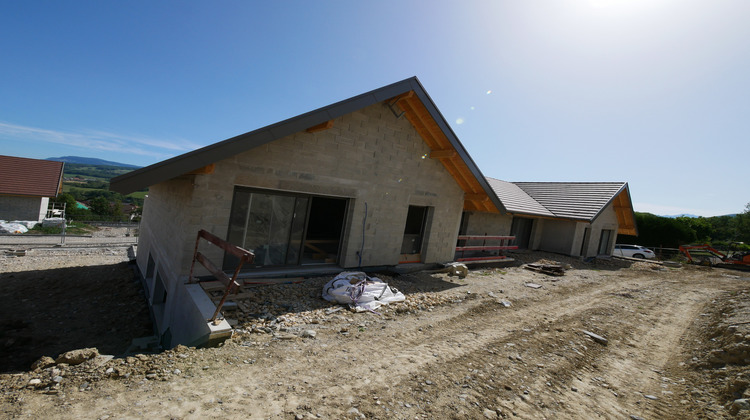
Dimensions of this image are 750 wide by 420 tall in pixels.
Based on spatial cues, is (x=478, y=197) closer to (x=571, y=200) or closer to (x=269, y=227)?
(x=269, y=227)

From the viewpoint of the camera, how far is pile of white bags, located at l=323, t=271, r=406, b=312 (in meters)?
6.57

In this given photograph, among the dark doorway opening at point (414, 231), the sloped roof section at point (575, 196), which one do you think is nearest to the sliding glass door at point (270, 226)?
the dark doorway opening at point (414, 231)

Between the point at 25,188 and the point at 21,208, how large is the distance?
1.73 metres

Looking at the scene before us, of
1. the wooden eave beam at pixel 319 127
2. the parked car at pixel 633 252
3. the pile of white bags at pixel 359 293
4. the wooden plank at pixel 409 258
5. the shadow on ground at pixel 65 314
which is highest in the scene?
the wooden eave beam at pixel 319 127

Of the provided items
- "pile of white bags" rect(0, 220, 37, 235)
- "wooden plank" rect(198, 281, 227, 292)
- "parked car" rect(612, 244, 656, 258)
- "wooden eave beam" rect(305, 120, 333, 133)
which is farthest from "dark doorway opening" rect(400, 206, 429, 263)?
"pile of white bags" rect(0, 220, 37, 235)

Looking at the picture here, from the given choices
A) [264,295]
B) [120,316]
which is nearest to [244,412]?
[264,295]

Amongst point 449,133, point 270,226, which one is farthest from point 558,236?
point 270,226

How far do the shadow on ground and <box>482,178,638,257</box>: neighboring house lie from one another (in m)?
13.5

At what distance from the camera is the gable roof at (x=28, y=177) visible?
27.5 meters

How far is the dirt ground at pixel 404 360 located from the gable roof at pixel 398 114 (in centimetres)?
271

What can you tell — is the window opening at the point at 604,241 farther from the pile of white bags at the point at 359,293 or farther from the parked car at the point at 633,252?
the pile of white bags at the point at 359,293

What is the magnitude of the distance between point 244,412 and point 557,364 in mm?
4180

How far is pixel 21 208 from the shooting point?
27.9 m

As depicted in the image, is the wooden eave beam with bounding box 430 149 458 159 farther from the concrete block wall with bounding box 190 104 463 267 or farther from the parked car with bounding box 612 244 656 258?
the parked car with bounding box 612 244 656 258
